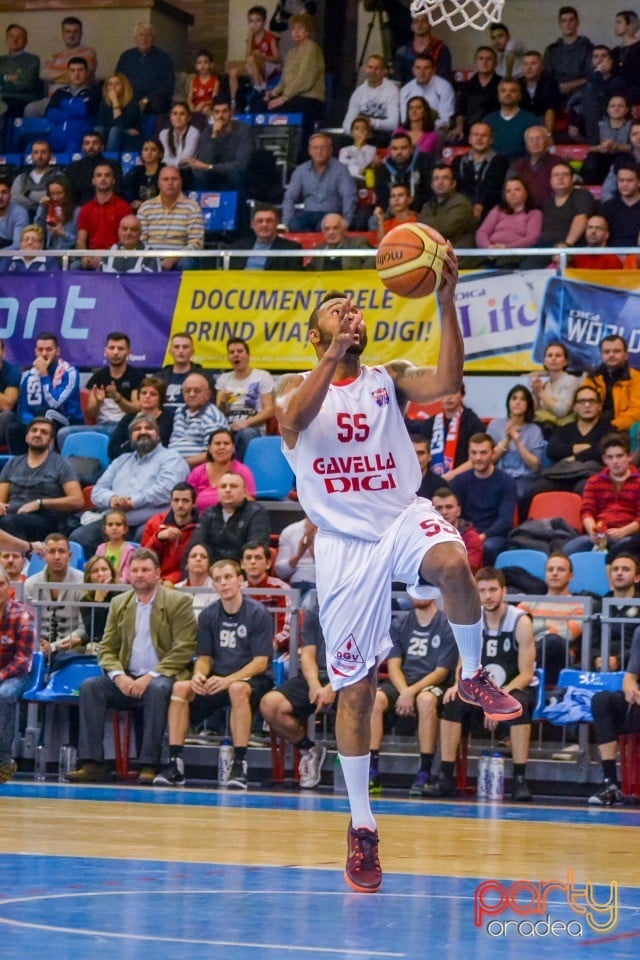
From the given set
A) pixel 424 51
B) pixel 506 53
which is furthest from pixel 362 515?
pixel 424 51

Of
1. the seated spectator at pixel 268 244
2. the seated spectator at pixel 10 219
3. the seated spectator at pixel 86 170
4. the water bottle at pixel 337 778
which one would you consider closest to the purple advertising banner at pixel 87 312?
the seated spectator at pixel 268 244

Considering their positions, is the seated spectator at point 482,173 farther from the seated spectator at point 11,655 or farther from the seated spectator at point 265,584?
the seated spectator at point 11,655

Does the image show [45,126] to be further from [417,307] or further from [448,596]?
[448,596]

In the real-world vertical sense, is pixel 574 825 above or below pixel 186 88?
below

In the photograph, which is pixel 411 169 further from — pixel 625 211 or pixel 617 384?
pixel 617 384

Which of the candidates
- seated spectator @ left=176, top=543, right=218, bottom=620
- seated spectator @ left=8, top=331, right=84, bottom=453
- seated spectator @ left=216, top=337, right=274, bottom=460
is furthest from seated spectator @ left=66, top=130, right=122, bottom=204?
seated spectator @ left=176, top=543, right=218, bottom=620

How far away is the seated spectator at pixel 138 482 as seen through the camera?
1520cm

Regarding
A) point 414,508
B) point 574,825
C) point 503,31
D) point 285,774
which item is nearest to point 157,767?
point 285,774

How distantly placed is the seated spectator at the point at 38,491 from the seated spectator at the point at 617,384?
4986 millimetres

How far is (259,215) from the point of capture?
17.2 metres

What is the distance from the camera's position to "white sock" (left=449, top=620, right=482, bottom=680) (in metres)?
7.20

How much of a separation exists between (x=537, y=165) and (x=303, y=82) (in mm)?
4516

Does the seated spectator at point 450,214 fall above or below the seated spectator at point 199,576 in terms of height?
above

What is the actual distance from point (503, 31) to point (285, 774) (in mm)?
10529
